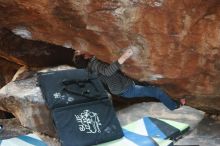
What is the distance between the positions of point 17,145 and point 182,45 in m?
2.46

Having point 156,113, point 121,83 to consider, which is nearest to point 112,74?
point 121,83

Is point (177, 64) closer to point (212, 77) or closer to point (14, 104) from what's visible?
point (212, 77)

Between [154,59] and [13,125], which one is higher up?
[154,59]

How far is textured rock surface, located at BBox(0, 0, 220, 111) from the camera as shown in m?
3.24

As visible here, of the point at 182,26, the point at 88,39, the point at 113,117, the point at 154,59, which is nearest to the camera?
the point at 182,26

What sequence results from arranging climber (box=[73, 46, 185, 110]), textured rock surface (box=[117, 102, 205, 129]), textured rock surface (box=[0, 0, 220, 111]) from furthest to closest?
1. textured rock surface (box=[117, 102, 205, 129])
2. climber (box=[73, 46, 185, 110])
3. textured rock surface (box=[0, 0, 220, 111])

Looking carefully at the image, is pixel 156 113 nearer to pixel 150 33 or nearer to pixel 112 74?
pixel 112 74

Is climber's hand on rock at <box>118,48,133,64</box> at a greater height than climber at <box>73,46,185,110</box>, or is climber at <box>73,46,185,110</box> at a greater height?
climber's hand on rock at <box>118,48,133,64</box>

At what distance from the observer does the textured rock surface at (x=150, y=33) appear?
3.24 meters

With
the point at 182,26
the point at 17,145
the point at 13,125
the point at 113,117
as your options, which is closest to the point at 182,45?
the point at 182,26

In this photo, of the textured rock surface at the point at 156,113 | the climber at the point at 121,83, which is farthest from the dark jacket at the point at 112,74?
the textured rock surface at the point at 156,113

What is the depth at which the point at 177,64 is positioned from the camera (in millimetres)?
3496

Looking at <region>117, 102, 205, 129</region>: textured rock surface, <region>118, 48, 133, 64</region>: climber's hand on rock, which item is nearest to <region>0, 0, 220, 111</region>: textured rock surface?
<region>118, 48, 133, 64</region>: climber's hand on rock

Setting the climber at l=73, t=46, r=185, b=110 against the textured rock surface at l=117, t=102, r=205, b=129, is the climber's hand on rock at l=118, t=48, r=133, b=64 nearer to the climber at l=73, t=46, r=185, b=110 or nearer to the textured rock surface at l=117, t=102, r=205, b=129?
the climber at l=73, t=46, r=185, b=110
